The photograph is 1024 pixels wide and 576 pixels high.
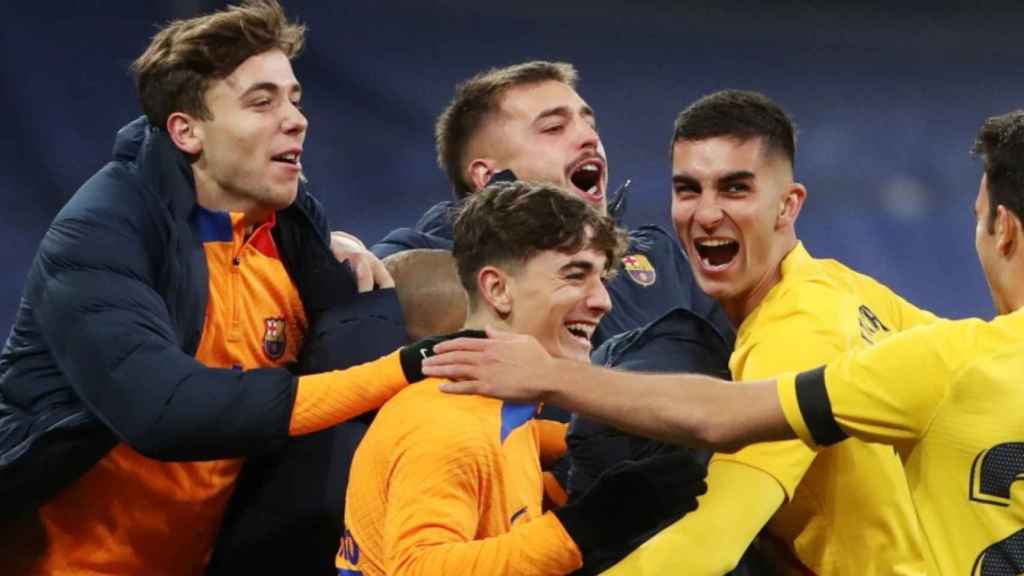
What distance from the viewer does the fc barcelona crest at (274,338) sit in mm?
3365

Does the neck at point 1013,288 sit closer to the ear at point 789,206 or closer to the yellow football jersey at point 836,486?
the yellow football jersey at point 836,486

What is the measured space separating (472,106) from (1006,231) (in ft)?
7.48

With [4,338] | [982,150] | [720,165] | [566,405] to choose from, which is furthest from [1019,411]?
[4,338]

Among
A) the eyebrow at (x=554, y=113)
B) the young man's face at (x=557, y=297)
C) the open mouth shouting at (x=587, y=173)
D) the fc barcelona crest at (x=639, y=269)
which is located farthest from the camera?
the eyebrow at (x=554, y=113)

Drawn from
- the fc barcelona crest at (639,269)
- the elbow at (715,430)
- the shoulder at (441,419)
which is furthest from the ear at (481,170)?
the elbow at (715,430)

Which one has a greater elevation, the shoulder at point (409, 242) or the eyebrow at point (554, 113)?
the eyebrow at point (554, 113)

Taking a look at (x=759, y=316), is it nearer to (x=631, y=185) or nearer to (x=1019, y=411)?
(x=1019, y=411)

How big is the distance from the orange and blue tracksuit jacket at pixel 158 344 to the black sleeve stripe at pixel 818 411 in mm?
934

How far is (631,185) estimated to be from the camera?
17.0ft

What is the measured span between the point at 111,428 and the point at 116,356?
0.44 ft

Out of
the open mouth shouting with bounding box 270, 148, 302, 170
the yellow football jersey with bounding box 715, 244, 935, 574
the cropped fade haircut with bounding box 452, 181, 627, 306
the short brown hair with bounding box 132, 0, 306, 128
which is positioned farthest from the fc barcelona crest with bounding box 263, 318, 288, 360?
the yellow football jersey with bounding box 715, 244, 935, 574

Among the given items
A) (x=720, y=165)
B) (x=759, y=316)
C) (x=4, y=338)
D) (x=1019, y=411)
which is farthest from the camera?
(x=4, y=338)

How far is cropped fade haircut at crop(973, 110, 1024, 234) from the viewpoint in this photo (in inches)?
99.4

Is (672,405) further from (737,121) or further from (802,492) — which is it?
(737,121)
